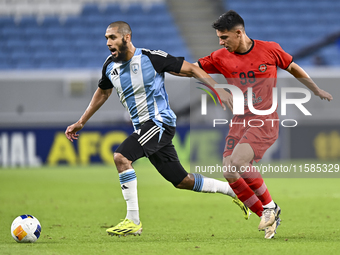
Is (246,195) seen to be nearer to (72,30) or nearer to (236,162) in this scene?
(236,162)

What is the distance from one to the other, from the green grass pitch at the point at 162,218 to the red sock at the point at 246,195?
261mm

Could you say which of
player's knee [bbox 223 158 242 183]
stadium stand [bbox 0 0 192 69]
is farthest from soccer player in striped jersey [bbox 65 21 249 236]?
stadium stand [bbox 0 0 192 69]

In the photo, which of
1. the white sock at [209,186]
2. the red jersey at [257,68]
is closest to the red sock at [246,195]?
the white sock at [209,186]

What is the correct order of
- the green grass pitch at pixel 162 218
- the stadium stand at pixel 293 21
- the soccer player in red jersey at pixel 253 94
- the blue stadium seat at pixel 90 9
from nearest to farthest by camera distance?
the green grass pitch at pixel 162 218, the soccer player in red jersey at pixel 253 94, the stadium stand at pixel 293 21, the blue stadium seat at pixel 90 9

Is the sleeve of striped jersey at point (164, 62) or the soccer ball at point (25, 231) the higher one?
the sleeve of striped jersey at point (164, 62)

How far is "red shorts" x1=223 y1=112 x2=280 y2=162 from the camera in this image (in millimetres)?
5102

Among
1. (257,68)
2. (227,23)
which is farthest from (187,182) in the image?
(227,23)

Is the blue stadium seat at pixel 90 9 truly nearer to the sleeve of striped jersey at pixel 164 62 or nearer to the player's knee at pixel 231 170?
the sleeve of striped jersey at pixel 164 62

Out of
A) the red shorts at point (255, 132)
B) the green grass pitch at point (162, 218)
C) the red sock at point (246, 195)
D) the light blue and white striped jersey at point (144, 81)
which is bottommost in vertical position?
the green grass pitch at point (162, 218)

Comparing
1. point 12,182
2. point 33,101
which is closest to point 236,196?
point 12,182

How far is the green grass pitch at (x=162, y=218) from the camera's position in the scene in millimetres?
4531

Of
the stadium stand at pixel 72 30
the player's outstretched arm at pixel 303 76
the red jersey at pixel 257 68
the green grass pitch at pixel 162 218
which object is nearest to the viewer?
the green grass pitch at pixel 162 218

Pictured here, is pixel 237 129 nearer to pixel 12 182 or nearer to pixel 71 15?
pixel 12 182

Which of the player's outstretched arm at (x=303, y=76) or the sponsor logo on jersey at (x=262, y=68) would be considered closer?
the sponsor logo on jersey at (x=262, y=68)
